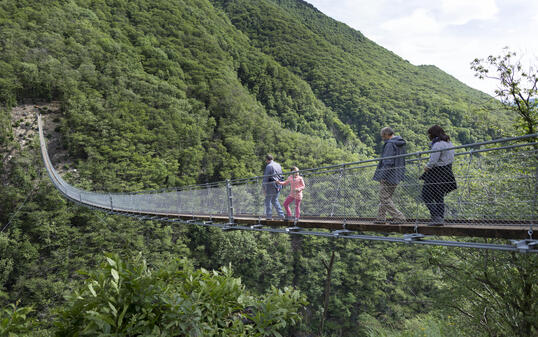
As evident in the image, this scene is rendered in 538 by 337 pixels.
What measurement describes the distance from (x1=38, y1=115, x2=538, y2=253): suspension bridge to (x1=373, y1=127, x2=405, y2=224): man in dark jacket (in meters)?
0.09

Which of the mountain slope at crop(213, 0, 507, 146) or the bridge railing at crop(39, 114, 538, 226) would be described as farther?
the mountain slope at crop(213, 0, 507, 146)

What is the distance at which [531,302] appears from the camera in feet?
16.7

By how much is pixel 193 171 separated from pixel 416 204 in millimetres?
37425

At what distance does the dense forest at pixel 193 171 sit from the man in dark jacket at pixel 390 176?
1322mm

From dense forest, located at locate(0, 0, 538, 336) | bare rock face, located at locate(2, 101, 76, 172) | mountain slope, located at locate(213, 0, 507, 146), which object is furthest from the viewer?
mountain slope, located at locate(213, 0, 507, 146)

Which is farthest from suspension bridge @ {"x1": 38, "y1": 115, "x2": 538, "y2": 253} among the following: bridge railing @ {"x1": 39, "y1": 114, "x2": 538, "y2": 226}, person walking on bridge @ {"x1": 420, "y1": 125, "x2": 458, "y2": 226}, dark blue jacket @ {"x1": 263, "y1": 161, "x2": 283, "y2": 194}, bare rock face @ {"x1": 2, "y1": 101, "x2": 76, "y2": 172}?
bare rock face @ {"x1": 2, "y1": 101, "x2": 76, "y2": 172}

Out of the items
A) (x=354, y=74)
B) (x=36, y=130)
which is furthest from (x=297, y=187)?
(x=354, y=74)

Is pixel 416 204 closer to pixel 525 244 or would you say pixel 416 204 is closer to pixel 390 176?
pixel 390 176

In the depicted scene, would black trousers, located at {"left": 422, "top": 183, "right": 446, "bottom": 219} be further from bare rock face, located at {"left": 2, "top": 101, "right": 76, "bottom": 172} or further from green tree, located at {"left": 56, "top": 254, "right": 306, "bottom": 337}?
bare rock face, located at {"left": 2, "top": 101, "right": 76, "bottom": 172}

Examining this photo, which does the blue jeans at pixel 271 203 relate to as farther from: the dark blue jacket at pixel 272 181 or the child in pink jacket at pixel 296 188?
the child in pink jacket at pixel 296 188

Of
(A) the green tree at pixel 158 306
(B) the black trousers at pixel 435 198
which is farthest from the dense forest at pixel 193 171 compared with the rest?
(B) the black trousers at pixel 435 198

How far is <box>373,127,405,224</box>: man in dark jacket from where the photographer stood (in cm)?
326

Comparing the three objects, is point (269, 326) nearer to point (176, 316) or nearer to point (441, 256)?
point (176, 316)

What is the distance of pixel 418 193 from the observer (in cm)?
330
